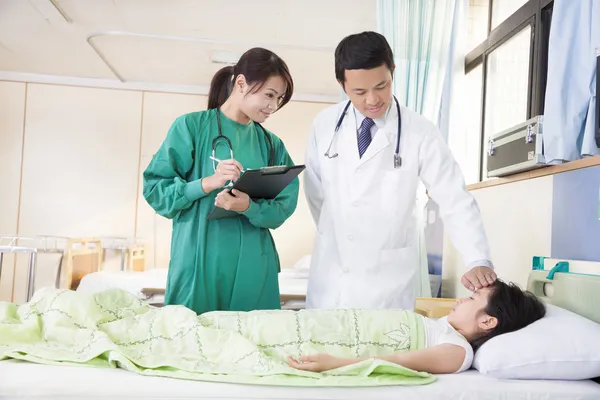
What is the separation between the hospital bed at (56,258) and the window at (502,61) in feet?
9.40

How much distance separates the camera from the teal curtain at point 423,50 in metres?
3.25

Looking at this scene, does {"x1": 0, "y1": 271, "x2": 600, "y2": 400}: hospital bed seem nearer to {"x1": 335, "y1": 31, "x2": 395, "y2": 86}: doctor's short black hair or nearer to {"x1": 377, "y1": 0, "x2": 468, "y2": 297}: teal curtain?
{"x1": 335, "y1": 31, "x2": 395, "y2": 86}: doctor's short black hair

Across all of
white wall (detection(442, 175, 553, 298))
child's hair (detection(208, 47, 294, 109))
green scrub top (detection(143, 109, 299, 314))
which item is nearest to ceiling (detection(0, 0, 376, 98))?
Result: white wall (detection(442, 175, 553, 298))

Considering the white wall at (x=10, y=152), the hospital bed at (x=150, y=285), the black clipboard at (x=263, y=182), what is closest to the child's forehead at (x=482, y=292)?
the black clipboard at (x=263, y=182)

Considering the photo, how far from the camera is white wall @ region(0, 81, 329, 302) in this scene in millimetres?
5395

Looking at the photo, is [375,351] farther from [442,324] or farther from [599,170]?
[599,170]

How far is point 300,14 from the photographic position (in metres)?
3.75

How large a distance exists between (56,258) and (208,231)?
14.0 ft

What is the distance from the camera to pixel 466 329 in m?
1.51

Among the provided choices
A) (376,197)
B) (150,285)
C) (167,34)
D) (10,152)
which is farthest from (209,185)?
(10,152)

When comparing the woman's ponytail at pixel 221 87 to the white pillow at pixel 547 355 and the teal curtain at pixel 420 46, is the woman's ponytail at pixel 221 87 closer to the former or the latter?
the white pillow at pixel 547 355

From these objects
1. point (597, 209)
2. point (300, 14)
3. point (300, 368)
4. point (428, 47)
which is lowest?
point (300, 368)

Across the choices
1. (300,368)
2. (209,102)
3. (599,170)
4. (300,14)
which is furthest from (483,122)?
(300,368)

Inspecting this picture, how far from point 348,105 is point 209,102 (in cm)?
46
